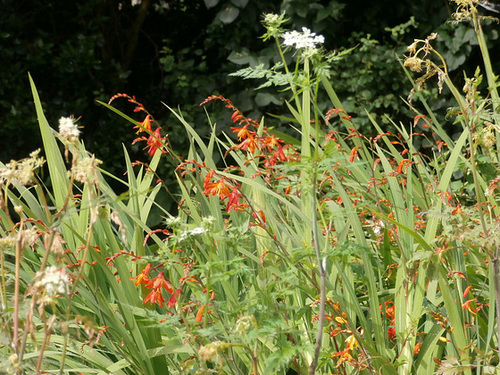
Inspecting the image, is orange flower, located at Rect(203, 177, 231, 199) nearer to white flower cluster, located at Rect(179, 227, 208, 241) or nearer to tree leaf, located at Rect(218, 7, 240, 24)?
white flower cluster, located at Rect(179, 227, 208, 241)

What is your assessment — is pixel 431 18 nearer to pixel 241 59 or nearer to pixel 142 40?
pixel 241 59

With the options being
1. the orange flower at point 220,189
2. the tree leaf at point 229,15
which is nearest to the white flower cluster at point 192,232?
the orange flower at point 220,189

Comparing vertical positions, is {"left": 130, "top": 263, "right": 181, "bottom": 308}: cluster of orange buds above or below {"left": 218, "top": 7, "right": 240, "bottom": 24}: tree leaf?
below

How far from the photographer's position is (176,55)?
4.45m

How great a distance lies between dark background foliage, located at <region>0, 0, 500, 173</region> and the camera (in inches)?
151

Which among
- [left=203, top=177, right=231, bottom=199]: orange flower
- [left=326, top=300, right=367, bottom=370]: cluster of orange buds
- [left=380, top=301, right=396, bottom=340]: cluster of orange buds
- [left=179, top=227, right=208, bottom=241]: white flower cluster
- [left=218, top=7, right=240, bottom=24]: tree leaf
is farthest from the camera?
[left=218, top=7, right=240, bottom=24]: tree leaf

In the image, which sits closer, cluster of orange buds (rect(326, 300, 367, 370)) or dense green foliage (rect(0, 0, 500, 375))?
dense green foliage (rect(0, 0, 500, 375))

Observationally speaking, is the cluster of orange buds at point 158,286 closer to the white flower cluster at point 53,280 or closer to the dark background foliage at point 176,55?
the white flower cluster at point 53,280

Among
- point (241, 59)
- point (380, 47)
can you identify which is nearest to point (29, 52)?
point (241, 59)

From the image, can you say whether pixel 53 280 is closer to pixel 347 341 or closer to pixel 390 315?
pixel 347 341

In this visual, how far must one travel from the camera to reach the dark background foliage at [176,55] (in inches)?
151

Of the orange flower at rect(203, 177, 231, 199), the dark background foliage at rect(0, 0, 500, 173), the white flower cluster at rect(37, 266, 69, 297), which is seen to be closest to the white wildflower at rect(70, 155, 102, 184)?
the white flower cluster at rect(37, 266, 69, 297)

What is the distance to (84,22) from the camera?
4457 mm

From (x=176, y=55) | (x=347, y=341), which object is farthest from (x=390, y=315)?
(x=176, y=55)
